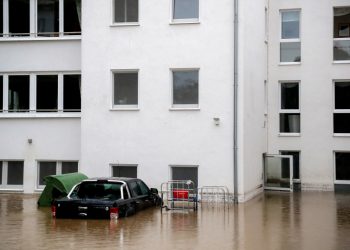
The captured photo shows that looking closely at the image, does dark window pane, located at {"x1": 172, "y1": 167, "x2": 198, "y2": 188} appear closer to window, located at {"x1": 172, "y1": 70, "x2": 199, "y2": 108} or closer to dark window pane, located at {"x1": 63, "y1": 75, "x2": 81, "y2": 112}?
window, located at {"x1": 172, "y1": 70, "x2": 199, "y2": 108}

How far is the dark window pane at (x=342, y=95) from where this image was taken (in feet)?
91.1

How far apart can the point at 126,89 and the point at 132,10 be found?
3.08m

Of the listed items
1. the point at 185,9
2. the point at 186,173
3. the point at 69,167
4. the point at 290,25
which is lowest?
the point at 186,173

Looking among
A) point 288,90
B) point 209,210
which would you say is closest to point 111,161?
point 209,210

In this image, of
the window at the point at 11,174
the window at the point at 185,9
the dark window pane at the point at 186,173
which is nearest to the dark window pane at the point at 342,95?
the window at the point at 185,9

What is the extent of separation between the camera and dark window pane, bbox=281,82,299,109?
28.4 metres

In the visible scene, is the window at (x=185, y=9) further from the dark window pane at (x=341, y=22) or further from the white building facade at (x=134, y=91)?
the dark window pane at (x=341, y=22)

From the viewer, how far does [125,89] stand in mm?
23500

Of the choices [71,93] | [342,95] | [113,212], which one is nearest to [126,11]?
[71,93]

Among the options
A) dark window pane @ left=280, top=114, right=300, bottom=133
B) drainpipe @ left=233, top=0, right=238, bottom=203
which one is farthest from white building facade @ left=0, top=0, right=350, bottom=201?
dark window pane @ left=280, top=114, right=300, bottom=133

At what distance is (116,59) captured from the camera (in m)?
23.3

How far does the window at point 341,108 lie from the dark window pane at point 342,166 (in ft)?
3.62

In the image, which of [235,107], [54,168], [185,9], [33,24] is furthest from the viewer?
[33,24]

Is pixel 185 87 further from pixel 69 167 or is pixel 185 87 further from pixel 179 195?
pixel 69 167
